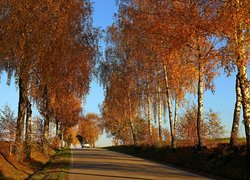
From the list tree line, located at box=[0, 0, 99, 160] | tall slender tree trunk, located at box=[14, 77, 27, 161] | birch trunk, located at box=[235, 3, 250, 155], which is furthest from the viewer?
tall slender tree trunk, located at box=[14, 77, 27, 161]

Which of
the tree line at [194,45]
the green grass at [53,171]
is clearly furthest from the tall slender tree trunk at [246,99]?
the green grass at [53,171]

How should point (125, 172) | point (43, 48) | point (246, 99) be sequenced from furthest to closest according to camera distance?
point (43, 48)
point (125, 172)
point (246, 99)

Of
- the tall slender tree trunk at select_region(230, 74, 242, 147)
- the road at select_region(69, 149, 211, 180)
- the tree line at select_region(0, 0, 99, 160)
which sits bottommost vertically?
the road at select_region(69, 149, 211, 180)

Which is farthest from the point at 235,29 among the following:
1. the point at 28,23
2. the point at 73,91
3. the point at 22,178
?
the point at 73,91

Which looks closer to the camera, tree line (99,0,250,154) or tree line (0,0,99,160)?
tree line (99,0,250,154)

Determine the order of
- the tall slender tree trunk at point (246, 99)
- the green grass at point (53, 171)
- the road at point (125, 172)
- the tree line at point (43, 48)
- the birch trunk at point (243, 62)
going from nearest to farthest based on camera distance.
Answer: the birch trunk at point (243, 62)
the road at point (125, 172)
the tall slender tree trunk at point (246, 99)
the green grass at point (53, 171)
the tree line at point (43, 48)

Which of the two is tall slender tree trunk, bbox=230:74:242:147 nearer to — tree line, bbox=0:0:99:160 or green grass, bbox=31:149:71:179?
green grass, bbox=31:149:71:179

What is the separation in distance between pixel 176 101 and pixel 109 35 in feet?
47.4

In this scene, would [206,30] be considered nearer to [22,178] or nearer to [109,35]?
[22,178]

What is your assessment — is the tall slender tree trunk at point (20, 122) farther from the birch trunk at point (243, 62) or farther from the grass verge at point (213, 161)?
the birch trunk at point (243, 62)

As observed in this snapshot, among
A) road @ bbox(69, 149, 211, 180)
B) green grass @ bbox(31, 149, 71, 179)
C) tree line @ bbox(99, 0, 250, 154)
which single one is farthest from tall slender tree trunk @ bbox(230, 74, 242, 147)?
green grass @ bbox(31, 149, 71, 179)

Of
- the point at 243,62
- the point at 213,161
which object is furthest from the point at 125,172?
the point at 243,62

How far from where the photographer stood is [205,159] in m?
20.2

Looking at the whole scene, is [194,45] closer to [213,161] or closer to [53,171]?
[213,161]
